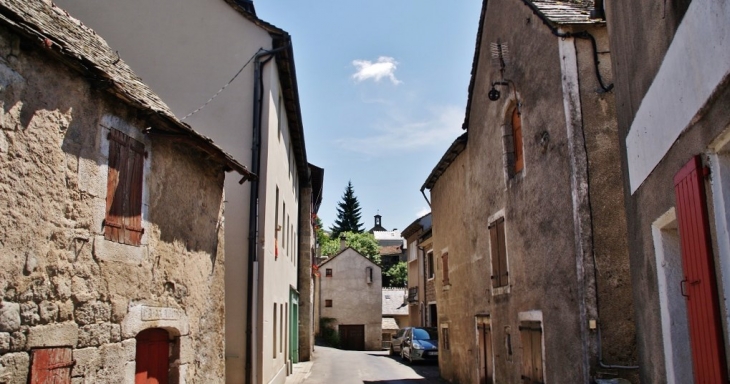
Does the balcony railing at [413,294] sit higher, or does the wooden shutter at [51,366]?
the balcony railing at [413,294]

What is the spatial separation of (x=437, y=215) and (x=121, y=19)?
36.8 feet

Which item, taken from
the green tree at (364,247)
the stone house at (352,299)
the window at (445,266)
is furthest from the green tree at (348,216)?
the window at (445,266)

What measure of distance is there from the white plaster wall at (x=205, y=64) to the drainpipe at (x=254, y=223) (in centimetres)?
11

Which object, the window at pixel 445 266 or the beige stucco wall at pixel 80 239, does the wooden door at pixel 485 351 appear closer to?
the window at pixel 445 266

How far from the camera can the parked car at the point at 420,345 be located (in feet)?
78.5

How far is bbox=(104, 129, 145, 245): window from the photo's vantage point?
6031mm

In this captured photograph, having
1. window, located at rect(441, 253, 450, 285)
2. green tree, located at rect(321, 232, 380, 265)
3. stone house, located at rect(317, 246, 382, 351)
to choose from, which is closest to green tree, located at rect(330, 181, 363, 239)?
green tree, located at rect(321, 232, 380, 265)

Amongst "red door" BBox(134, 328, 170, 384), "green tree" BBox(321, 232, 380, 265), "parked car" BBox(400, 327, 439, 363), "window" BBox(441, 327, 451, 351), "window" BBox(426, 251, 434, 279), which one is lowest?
"parked car" BBox(400, 327, 439, 363)

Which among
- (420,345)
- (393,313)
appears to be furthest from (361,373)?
(393,313)

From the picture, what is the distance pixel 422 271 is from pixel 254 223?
65.2ft

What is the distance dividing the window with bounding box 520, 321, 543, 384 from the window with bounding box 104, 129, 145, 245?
6.53 metres

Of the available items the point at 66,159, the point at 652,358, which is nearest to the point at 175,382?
the point at 66,159

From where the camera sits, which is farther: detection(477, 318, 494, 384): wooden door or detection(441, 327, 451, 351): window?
detection(441, 327, 451, 351): window

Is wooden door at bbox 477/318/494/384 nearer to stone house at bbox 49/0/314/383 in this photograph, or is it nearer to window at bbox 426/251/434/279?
stone house at bbox 49/0/314/383
